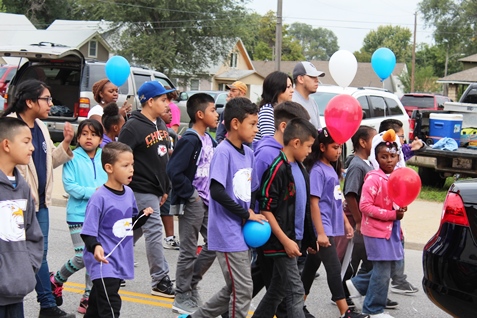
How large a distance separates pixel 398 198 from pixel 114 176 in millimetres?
2290

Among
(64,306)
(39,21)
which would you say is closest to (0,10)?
(39,21)

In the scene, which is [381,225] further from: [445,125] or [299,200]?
[445,125]

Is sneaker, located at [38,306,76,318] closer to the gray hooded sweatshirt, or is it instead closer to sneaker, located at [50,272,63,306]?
sneaker, located at [50,272,63,306]

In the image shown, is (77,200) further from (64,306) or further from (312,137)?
(312,137)

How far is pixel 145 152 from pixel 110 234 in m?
1.52

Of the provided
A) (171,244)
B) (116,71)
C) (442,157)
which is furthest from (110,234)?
(442,157)

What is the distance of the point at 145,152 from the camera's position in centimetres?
655

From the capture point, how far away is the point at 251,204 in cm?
532

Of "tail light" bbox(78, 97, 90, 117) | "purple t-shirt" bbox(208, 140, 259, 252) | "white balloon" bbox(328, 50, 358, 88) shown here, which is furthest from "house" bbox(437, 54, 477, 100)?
"purple t-shirt" bbox(208, 140, 259, 252)

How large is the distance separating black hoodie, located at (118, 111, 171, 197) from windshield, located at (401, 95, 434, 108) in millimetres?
27912

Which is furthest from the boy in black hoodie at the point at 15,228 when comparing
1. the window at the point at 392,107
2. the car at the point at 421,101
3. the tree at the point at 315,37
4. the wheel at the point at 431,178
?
the tree at the point at 315,37

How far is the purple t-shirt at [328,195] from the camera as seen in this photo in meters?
5.84

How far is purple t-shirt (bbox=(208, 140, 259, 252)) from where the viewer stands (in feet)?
16.9

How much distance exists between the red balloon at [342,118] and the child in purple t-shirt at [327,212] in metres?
0.07
